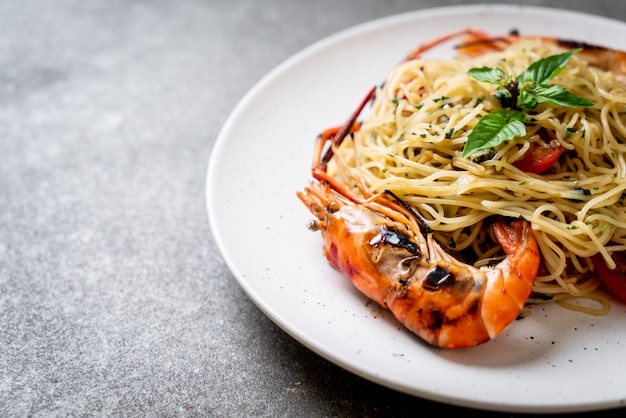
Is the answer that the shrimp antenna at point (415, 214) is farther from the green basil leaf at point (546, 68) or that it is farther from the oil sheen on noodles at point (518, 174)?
the green basil leaf at point (546, 68)

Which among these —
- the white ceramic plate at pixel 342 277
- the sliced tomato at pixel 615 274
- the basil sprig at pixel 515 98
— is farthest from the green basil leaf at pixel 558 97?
the white ceramic plate at pixel 342 277

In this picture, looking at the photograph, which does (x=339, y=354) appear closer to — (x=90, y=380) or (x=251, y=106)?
(x=90, y=380)

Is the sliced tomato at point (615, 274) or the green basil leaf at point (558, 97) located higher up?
the green basil leaf at point (558, 97)

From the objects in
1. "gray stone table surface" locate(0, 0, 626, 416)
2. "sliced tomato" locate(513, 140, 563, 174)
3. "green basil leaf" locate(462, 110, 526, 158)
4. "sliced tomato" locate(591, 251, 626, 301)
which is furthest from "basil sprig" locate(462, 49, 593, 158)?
"gray stone table surface" locate(0, 0, 626, 416)

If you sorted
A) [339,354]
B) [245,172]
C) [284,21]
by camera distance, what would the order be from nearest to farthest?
[339,354] < [245,172] < [284,21]

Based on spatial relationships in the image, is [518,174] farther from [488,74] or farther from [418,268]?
[418,268]

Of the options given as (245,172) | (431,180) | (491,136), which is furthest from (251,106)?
(491,136)
